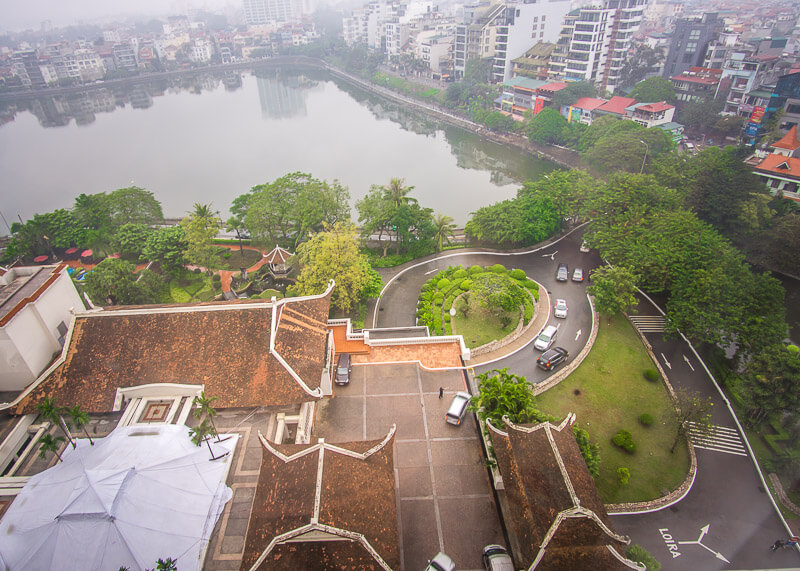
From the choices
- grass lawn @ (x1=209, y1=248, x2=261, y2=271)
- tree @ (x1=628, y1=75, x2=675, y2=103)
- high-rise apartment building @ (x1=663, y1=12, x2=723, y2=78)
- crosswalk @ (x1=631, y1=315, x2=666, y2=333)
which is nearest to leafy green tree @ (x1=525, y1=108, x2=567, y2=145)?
tree @ (x1=628, y1=75, x2=675, y2=103)

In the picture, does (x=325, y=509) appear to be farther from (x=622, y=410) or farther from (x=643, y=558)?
(x=622, y=410)

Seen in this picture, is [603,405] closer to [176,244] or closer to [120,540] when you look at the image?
[120,540]

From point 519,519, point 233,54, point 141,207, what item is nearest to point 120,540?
point 519,519

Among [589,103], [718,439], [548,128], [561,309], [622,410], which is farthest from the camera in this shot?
[589,103]

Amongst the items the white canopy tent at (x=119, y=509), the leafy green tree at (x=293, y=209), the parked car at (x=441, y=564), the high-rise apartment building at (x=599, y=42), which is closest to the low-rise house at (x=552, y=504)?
the parked car at (x=441, y=564)

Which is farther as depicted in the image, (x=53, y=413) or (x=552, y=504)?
(x=53, y=413)

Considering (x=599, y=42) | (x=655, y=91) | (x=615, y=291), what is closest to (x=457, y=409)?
(x=615, y=291)
